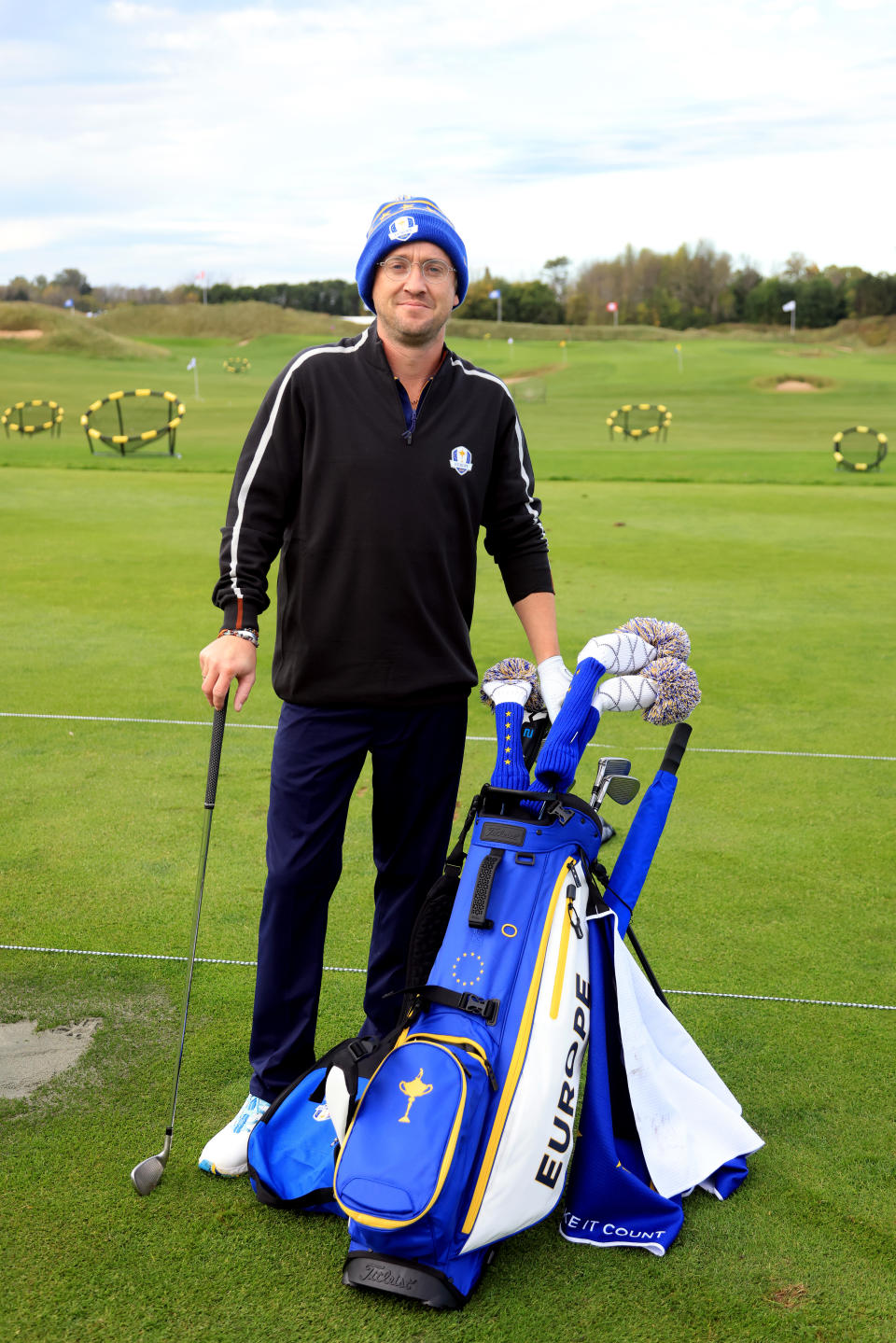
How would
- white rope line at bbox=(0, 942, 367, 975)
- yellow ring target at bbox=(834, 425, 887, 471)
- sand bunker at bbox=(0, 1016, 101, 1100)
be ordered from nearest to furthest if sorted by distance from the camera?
sand bunker at bbox=(0, 1016, 101, 1100) → white rope line at bbox=(0, 942, 367, 975) → yellow ring target at bbox=(834, 425, 887, 471)

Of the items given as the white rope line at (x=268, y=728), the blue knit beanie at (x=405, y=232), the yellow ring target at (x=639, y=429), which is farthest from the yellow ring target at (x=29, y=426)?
the blue knit beanie at (x=405, y=232)

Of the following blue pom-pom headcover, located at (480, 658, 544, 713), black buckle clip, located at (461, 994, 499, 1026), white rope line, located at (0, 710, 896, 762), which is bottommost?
white rope line, located at (0, 710, 896, 762)

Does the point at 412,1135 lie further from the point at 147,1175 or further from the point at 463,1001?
the point at 147,1175

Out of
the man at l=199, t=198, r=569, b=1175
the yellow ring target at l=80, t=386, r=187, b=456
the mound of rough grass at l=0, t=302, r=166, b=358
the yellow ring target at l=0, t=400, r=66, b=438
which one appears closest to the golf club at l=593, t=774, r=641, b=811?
the man at l=199, t=198, r=569, b=1175

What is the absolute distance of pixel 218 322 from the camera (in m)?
76.9

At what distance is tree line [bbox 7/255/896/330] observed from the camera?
79.3 meters

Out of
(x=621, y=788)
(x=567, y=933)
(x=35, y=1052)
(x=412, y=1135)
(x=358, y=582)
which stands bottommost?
(x=35, y=1052)

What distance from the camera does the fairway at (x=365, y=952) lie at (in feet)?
7.32

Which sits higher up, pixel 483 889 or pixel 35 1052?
pixel 483 889

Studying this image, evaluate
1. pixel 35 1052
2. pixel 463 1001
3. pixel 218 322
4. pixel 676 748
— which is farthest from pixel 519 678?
pixel 218 322

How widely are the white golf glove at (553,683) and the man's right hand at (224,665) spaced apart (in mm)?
617

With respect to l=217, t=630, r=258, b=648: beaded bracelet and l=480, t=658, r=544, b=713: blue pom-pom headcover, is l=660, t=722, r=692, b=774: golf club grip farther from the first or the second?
l=217, t=630, r=258, b=648: beaded bracelet

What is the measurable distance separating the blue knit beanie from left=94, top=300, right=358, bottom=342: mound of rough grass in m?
69.1

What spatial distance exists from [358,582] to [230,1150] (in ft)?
3.95
